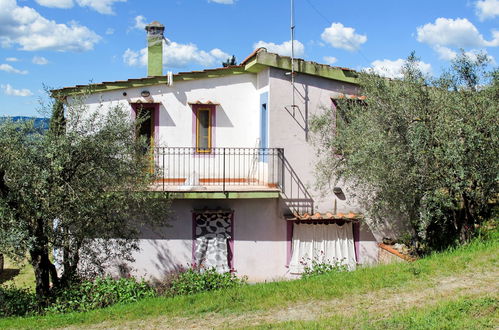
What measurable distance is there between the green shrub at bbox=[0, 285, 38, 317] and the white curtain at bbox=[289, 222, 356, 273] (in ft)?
22.0

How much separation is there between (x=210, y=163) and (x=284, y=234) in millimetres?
3064

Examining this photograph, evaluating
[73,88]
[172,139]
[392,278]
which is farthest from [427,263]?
[73,88]

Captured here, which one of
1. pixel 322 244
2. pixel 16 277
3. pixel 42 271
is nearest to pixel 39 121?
pixel 42 271

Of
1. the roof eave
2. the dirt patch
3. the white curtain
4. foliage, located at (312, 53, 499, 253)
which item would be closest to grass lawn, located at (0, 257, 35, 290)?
the white curtain

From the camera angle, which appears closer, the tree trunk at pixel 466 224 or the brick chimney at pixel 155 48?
the tree trunk at pixel 466 224

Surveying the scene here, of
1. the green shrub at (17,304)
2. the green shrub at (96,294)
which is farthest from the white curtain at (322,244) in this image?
the green shrub at (17,304)

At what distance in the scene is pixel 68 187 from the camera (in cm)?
975

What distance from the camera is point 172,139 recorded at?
50.0ft

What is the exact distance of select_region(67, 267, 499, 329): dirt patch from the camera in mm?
8258

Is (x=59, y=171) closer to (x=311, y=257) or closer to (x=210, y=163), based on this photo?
(x=210, y=163)

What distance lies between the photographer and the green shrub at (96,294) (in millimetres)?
10509

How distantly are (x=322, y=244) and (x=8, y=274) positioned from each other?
36.1 feet

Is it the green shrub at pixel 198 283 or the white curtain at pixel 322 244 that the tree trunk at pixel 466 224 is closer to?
the white curtain at pixel 322 244

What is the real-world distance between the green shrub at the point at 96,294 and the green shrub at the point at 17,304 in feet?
1.30
